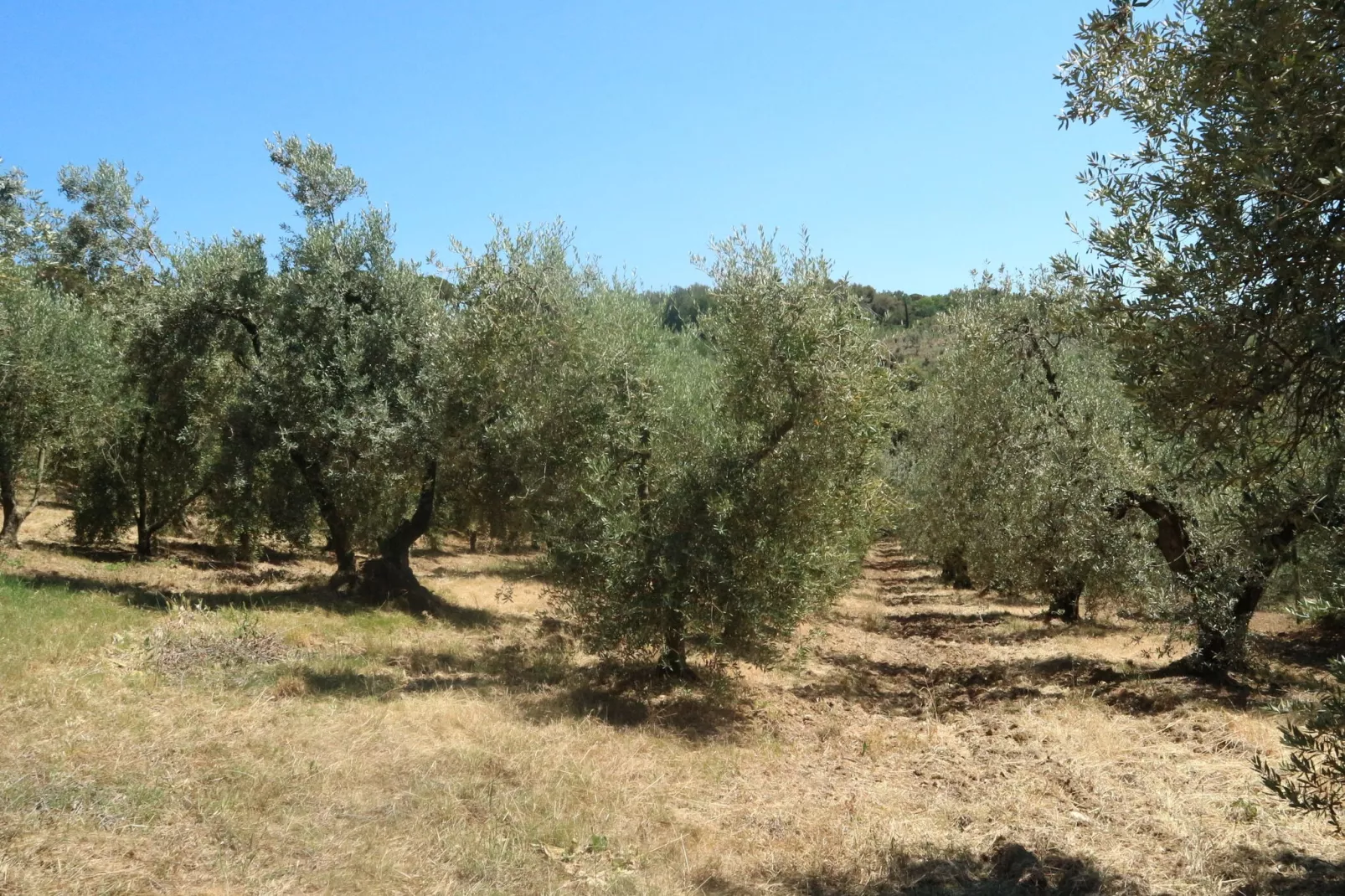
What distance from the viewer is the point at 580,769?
945 centimetres

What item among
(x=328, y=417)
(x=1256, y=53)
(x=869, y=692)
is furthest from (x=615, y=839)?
(x=328, y=417)

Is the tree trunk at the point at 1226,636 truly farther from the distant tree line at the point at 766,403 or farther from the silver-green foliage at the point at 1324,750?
the silver-green foliage at the point at 1324,750

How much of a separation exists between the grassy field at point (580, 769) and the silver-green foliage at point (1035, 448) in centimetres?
222

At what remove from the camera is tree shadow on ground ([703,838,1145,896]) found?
6980mm

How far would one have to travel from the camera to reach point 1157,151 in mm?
5855

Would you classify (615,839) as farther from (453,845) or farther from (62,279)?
(62,279)

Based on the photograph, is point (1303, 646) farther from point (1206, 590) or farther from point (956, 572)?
point (956, 572)

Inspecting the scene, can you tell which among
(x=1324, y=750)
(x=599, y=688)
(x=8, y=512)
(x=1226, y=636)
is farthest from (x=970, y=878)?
(x=8, y=512)

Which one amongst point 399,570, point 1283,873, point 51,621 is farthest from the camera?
point 399,570

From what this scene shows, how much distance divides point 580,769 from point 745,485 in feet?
14.6

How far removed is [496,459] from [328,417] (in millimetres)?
3985

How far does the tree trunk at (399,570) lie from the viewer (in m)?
20.4

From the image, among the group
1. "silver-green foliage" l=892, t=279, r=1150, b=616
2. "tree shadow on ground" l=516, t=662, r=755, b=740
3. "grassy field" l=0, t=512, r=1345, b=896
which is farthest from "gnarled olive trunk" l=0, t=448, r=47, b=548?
"silver-green foliage" l=892, t=279, r=1150, b=616

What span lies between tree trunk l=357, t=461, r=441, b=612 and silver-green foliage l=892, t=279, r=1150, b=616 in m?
11.0
